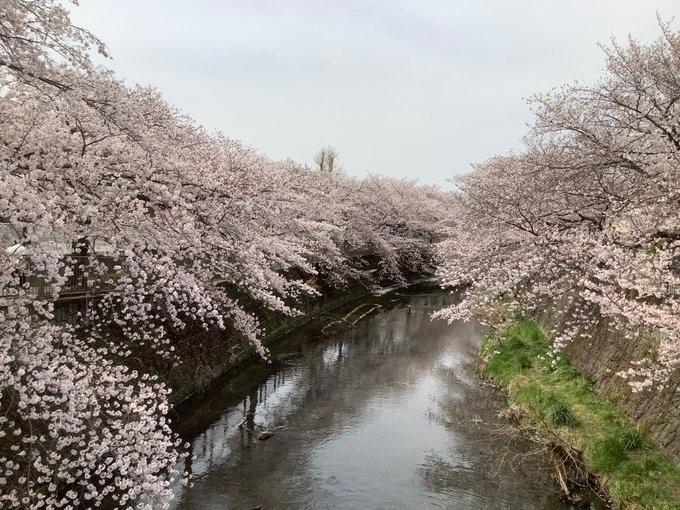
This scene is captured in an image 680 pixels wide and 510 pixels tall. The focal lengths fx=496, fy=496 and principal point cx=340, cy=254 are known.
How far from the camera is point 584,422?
1130cm

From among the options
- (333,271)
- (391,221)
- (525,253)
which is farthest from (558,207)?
(391,221)

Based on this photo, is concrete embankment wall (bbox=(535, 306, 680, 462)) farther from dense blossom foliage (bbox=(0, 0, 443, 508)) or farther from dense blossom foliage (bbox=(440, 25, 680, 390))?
dense blossom foliage (bbox=(0, 0, 443, 508))

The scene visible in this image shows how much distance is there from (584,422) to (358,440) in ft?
17.4

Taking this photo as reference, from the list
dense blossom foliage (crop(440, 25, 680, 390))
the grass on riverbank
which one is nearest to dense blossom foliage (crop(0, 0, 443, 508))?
dense blossom foliage (crop(440, 25, 680, 390))

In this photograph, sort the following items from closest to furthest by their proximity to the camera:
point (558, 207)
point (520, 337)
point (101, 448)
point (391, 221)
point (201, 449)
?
point (101, 448)
point (201, 449)
point (558, 207)
point (520, 337)
point (391, 221)

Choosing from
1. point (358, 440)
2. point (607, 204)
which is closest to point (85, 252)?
point (358, 440)

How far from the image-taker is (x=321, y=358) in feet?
63.0

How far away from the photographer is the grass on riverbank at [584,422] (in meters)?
8.66

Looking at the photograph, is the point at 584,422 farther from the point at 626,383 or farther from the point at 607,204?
the point at 607,204

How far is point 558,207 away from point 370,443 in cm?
754

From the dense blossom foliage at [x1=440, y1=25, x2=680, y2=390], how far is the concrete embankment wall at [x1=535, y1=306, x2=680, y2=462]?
0.35 m

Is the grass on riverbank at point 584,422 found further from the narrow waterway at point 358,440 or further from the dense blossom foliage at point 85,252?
the dense blossom foliage at point 85,252

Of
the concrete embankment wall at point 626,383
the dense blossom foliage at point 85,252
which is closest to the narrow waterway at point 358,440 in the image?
the dense blossom foliage at point 85,252

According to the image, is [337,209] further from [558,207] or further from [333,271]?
[558,207]
